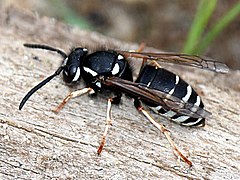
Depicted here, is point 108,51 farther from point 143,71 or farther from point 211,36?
point 211,36

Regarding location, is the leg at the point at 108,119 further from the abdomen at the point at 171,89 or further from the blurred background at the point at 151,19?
the blurred background at the point at 151,19

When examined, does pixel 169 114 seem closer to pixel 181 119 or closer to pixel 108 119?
pixel 181 119

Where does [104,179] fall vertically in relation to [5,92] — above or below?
below

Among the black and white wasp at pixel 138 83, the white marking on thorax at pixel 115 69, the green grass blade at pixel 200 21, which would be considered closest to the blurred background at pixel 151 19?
the green grass blade at pixel 200 21

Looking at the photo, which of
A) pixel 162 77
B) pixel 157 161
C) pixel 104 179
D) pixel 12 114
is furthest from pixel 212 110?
pixel 12 114

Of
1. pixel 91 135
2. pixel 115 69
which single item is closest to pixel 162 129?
pixel 91 135

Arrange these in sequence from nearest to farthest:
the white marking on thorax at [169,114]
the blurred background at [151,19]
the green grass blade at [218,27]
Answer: the white marking on thorax at [169,114]
the green grass blade at [218,27]
the blurred background at [151,19]
